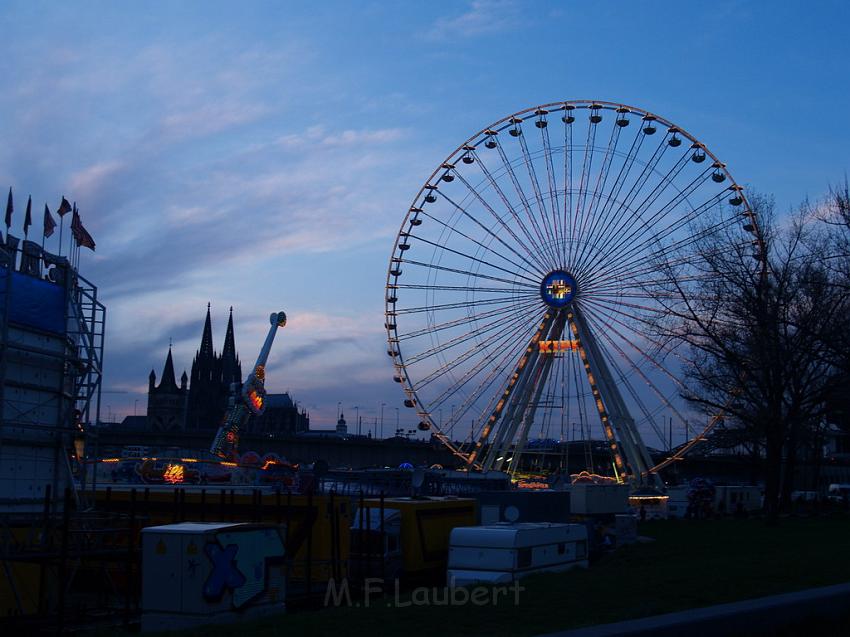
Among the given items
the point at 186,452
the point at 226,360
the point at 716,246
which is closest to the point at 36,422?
the point at 716,246

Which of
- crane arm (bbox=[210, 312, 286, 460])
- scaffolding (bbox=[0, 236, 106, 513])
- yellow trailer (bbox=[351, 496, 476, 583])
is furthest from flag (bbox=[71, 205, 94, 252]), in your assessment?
crane arm (bbox=[210, 312, 286, 460])

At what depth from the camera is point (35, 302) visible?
2300cm

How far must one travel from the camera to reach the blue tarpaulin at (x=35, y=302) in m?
22.3

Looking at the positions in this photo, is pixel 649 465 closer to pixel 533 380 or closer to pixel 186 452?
pixel 533 380

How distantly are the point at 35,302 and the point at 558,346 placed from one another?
3112 cm

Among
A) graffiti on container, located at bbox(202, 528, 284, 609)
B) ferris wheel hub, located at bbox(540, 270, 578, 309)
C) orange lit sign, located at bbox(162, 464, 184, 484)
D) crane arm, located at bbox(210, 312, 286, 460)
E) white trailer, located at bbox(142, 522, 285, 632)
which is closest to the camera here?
white trailer, located at bbox(142, 522, 285, 632)

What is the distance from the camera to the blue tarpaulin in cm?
2234

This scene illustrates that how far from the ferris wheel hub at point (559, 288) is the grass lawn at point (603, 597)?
2524 centimetres

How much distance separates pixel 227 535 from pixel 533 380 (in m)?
34.0

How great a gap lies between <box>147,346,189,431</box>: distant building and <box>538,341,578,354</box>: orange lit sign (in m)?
142

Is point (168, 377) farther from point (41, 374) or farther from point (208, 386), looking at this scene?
point (41, 374)

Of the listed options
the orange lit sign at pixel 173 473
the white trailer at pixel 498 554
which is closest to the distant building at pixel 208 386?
the orange lit sign at pixel 173 473

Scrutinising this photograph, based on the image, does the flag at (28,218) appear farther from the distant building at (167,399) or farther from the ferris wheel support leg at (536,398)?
the distant building at (167,399)

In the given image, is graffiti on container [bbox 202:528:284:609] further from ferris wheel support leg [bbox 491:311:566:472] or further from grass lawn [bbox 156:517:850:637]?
ferris wheel support leg [bbox 491:311:566:472]
